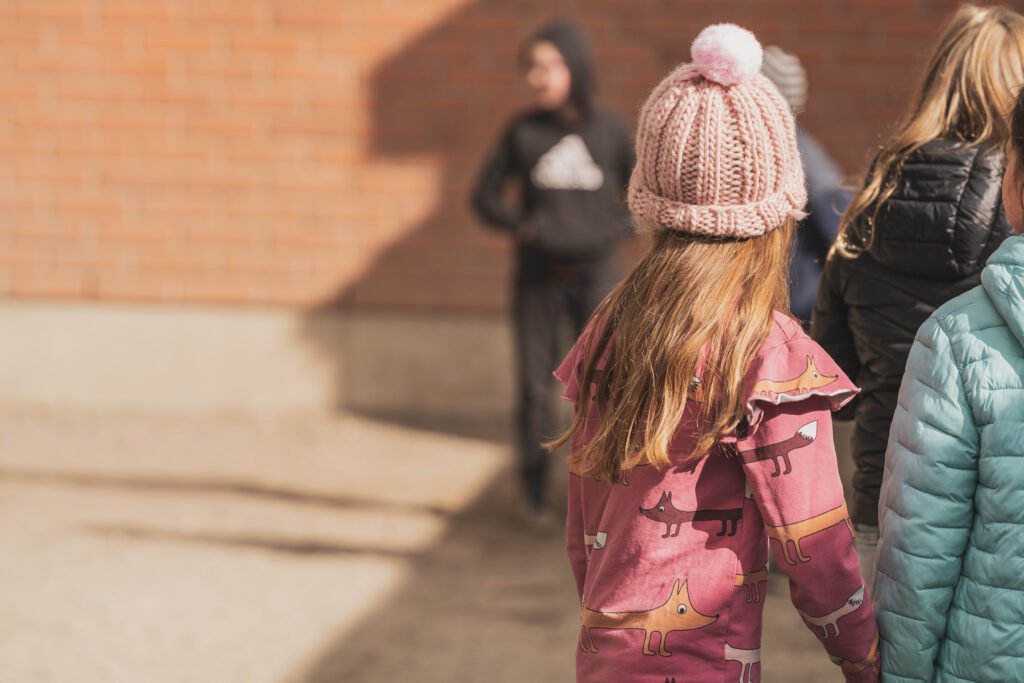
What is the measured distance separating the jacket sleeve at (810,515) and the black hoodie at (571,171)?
351 centimetres

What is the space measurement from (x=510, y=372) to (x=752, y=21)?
253 centimetres

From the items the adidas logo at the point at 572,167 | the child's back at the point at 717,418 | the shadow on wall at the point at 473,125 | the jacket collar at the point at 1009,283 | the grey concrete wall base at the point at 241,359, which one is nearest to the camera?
the jacket collar at the point at 1009,283

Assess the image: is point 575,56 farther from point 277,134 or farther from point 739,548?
point 739,548

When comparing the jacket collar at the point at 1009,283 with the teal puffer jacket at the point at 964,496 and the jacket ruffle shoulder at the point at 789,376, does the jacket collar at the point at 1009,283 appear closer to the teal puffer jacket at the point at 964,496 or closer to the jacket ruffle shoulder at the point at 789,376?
the teal puffer jacket at the point at 964,496

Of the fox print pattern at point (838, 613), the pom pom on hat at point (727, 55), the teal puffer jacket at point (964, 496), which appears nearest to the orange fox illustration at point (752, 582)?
the fox print pattern at point (838, 613)

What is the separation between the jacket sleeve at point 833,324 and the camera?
8.81ft

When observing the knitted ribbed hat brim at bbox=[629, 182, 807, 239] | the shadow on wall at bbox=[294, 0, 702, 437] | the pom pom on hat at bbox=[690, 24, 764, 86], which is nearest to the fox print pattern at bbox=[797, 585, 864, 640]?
the knitted ribbed hat brim at bbox=[629, 182, 807, 239]

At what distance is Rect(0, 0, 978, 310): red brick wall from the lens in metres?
7.01

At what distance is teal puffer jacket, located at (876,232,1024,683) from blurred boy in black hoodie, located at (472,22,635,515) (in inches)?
139

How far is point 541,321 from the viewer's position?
5430 millimetres

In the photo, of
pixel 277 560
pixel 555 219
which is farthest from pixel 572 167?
pixel 277 560

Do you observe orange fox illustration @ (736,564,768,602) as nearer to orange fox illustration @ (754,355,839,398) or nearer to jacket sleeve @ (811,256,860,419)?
orange fox illustration @ (754,355,839,398)

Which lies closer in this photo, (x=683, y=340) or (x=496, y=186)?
(x=683, y=340)

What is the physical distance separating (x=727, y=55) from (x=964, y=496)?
31.8 inches
